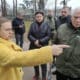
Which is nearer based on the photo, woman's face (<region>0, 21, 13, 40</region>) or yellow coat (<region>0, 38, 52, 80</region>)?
yellow coat (<region>0, 38, 52, 80</region>)

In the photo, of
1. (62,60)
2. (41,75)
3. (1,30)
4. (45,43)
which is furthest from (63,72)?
(41,75)

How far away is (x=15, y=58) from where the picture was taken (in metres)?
2.47

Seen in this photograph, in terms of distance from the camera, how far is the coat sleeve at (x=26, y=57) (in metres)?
2.40

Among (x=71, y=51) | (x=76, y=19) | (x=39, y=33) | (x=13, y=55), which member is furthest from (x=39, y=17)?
(x=13, y=55)

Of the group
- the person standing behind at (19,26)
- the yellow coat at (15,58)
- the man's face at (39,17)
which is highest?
the man's face at (39,17)

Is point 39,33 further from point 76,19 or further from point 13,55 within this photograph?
point 13,55

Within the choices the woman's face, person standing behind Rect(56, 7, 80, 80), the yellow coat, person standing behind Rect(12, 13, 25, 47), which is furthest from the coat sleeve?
person standing behind Rect(12, 13, 25, 47)

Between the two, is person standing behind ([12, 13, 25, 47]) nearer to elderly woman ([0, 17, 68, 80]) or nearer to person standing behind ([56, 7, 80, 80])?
person standing behind ([56, 7, 80, 80])

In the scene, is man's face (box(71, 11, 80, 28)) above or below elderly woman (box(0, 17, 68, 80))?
above

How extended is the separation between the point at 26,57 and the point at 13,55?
0.41ft

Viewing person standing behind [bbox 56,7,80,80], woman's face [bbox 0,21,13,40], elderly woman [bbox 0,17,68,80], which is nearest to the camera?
elderly woman [bbox 0,17,68,80]

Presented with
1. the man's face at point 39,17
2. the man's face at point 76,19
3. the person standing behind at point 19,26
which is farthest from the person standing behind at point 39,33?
the person standing behind at point 19,26

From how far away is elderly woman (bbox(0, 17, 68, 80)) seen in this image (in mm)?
2395

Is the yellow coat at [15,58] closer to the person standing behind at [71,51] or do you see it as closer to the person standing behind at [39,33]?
the person standing behind at [71,51]
